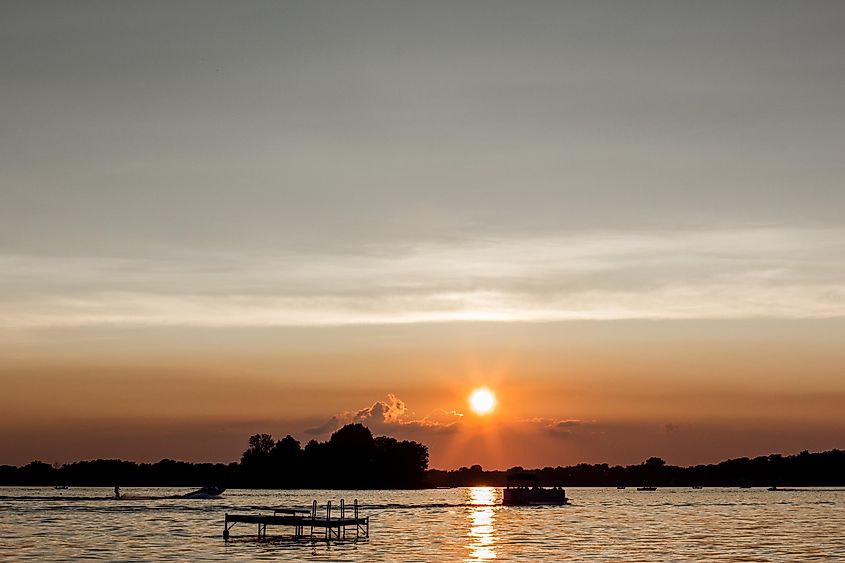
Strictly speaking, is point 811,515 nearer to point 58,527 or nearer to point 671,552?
point 671,552

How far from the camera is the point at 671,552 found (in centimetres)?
10419

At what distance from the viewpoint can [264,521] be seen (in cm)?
11700

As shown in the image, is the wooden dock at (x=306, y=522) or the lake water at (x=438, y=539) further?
the wooden dock at (x=306, y=522)

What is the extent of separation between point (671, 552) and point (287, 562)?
36644mm

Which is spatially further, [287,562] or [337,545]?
[337,545]

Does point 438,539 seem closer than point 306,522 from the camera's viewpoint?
No

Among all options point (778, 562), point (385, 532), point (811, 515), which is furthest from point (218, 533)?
point (811, 515)

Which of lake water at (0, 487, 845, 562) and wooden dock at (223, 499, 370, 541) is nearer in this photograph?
lake water at (0, 487, 845, 562)

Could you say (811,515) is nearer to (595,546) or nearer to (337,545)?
(595,546)

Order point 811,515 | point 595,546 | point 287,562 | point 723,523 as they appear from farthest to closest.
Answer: point 811,515, point 723,523, point 595,546, point 287,562

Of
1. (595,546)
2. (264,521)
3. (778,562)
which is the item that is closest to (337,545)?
(264,521)

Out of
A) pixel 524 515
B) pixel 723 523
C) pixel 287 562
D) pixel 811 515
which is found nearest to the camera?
pixel 287 562

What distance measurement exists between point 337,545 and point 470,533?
24113 mm

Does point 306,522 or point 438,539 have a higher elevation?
point 306,522
